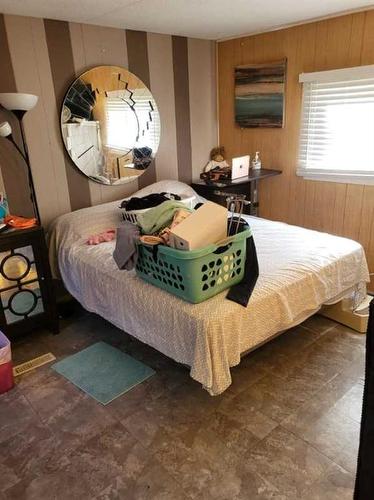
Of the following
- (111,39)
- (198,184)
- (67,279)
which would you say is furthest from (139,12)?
(67,279)

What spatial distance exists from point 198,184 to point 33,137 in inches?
59.3

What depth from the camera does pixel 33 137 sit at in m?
2.71

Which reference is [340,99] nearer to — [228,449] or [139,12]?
[139,12]

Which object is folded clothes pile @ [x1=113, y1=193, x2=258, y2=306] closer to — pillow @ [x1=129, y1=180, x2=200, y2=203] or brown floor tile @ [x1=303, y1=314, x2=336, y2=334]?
brown floor tile @ [x1=303, y1=314, x2=336, y2=334]

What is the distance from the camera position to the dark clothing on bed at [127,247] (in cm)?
192

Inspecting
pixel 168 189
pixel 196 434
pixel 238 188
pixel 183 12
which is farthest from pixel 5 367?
pixel 183 12

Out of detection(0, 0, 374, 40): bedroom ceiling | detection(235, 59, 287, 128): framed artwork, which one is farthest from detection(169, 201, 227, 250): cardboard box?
detection(235, 59, 287, 128): framed artwork

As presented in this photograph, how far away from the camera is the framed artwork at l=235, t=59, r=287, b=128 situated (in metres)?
3.21

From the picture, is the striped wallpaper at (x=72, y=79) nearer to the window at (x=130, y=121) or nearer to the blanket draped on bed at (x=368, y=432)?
the window at (x=130, y=121)

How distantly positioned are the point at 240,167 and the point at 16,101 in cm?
185

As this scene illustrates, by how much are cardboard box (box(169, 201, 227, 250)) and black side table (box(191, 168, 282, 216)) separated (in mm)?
1512

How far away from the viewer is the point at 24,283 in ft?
8.20

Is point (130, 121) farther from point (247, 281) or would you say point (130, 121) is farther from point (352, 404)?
point (352, 404)

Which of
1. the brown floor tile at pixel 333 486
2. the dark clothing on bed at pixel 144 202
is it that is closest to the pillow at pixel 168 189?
the dark clothing on bed at pixel 144 202
